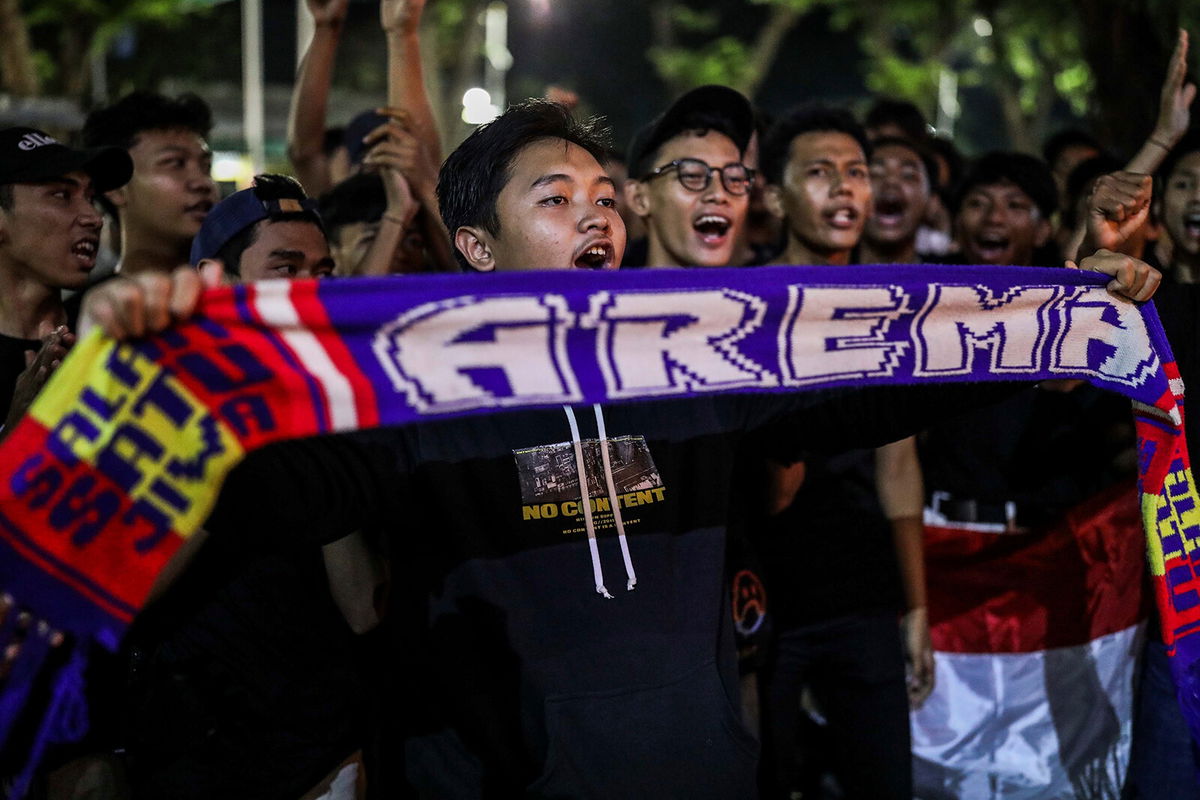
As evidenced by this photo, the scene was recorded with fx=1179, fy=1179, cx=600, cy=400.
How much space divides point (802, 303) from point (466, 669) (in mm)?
1022

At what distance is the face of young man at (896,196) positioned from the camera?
225 inches

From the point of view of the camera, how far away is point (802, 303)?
2383 millimetres

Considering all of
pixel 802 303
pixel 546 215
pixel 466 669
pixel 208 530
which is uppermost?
pixel 546 215

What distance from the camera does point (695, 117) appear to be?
445cm

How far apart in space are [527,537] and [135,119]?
3.12 m

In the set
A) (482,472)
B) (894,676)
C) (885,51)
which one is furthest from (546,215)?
(885,51)

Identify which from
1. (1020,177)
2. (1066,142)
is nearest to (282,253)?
(1020,177)

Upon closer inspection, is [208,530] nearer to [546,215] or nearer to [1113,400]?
[546,215]

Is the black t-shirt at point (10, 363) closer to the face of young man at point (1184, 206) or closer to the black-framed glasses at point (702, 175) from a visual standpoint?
the black-framed glasses at point (702, 175)

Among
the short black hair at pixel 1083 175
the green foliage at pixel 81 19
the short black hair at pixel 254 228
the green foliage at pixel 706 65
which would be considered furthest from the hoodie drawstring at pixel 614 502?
the green foliage at pixel 706 65

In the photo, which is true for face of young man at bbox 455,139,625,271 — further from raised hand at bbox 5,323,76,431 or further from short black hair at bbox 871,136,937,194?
short black hair at bbox 871,136,937,194

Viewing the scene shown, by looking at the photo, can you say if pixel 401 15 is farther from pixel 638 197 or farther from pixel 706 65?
pixel 706 65

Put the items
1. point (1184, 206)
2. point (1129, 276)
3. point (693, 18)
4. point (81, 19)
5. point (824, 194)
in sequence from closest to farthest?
1. point (1129, 276)
2. point (1184, 206)
3. point (824, 194)
4. point (81, 19)
5. point (693, 18)

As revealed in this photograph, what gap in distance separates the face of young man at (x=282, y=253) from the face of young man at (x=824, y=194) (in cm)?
209
